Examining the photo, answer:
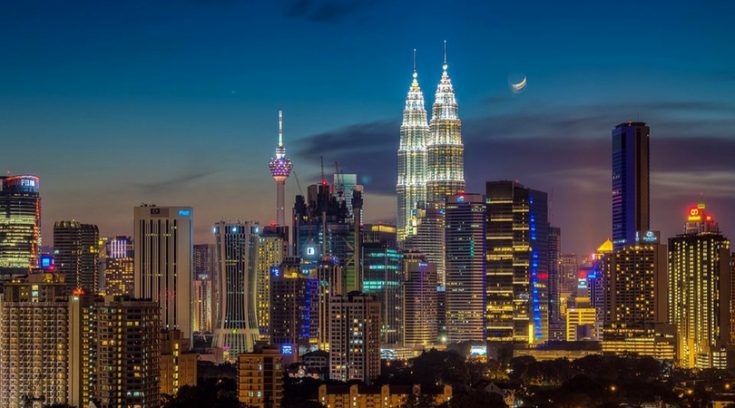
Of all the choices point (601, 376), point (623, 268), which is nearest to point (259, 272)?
point (623, 268)

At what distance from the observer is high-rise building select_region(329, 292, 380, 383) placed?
283ft

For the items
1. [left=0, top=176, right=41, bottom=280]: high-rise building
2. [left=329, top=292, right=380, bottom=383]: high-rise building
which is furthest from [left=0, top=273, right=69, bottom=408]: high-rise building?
[left=0, top=176, right=41, bottom=280]: high-rise building

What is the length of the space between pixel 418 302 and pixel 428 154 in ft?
62.2

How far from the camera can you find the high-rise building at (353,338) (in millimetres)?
86250

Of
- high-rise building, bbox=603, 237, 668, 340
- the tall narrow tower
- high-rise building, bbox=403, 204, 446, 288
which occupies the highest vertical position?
the tall narrow tower

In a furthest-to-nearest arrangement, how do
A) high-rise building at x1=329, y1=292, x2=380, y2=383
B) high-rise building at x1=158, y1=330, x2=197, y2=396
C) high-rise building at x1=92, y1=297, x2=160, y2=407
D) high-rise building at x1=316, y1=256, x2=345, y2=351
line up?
high-rise building at x1=316, y1=256, x2=345, y2=351 < high-rise building at x1=329, y1=292, x2=380, y2=383 < high-rise building at x1=158, y1=330, x2=197, y2=396 < high-rise building at x1=92, y1=297, x2=160, y2=407

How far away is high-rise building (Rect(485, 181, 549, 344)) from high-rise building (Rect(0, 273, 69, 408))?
6584 cm

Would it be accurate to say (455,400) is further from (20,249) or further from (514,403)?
(20,249)

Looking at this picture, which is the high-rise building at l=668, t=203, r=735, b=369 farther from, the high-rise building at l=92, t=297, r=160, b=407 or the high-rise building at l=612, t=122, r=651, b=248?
the high-rise building at l=92, t=297, r=160, b=407

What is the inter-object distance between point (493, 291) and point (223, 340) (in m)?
25.5

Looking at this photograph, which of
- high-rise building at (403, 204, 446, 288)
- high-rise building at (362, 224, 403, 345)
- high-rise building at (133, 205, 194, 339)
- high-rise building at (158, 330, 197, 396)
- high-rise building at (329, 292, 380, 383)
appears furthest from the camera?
high-rise building at (403, 204, 446, 288)

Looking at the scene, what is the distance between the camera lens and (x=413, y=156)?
144 meters

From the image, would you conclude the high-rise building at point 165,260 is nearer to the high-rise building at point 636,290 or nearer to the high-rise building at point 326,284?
the high-rise building at point 326,284

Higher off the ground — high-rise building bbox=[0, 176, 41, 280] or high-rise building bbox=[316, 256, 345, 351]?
high-rise building bbox=[0, 176, 41, 280]
